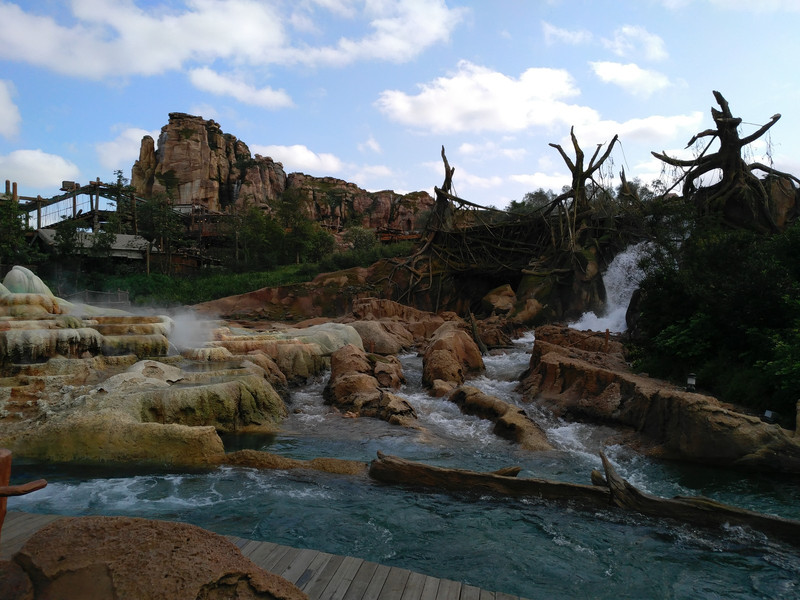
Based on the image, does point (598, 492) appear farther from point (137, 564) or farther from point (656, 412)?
point (137, 564)

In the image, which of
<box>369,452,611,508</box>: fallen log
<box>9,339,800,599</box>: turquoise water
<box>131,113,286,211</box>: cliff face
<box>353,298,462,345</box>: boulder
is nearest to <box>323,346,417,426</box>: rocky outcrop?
<box>9,339,800,599</box>: turquoise water

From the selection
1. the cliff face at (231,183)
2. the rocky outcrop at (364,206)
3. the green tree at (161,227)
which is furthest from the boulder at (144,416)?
the rocky outcrop at (364,206)

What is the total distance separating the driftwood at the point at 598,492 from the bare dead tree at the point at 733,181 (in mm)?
14434

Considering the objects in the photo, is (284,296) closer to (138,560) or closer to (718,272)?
(718,272)

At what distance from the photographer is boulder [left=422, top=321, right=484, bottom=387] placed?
41.6ft

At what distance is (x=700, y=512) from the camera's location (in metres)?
5.19

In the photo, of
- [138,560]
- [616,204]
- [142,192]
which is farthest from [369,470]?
[142,192]

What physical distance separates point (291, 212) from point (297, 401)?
2753 cm

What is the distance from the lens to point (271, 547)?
4227mm

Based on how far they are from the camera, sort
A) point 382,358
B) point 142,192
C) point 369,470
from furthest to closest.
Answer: point 142,192 → point 382,358 → point 369,470

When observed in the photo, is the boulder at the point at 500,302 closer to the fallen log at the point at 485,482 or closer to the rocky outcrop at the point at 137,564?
the fallen log at the point at 485,482

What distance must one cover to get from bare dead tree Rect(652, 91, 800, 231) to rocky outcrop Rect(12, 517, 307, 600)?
18.3 m

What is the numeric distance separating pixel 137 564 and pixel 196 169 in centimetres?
5249

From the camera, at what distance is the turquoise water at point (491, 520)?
14.9 feet
